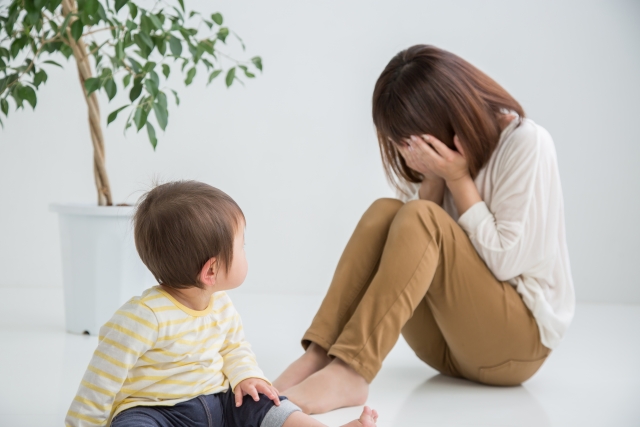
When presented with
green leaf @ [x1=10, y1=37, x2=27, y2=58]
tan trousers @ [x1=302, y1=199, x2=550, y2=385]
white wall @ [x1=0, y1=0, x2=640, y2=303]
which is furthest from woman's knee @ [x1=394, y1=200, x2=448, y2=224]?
white wall @ [x1=0, y1=0, x2=640, y2=303]

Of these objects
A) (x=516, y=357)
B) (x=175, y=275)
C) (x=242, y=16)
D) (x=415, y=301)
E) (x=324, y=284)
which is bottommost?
(x=324, y=284)

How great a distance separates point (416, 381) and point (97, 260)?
861 mm

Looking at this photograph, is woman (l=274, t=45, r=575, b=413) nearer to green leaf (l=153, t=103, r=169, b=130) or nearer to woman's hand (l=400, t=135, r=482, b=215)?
woman's hand (l=400, t=135, r=482, b=215)

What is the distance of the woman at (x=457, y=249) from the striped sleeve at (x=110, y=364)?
43 cm

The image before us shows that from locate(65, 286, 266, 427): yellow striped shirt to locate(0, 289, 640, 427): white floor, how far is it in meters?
0.27

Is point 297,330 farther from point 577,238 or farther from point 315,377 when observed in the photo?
point 577,238

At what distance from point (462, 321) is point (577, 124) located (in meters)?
1.69

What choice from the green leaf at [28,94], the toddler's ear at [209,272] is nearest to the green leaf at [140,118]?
the green leaf at [28,94]

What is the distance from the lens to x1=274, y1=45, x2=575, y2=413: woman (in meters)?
1.23

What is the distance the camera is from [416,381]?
4.86ft

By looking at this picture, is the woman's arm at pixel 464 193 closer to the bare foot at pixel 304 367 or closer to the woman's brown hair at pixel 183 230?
the bare foot at pixel 304 367

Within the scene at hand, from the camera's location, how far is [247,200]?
2771 millimetres

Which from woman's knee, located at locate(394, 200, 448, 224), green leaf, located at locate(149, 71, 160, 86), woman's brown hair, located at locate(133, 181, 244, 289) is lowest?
woman's knee, located at locate(394, 200, 448, 224)

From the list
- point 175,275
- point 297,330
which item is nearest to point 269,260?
point 297,330
